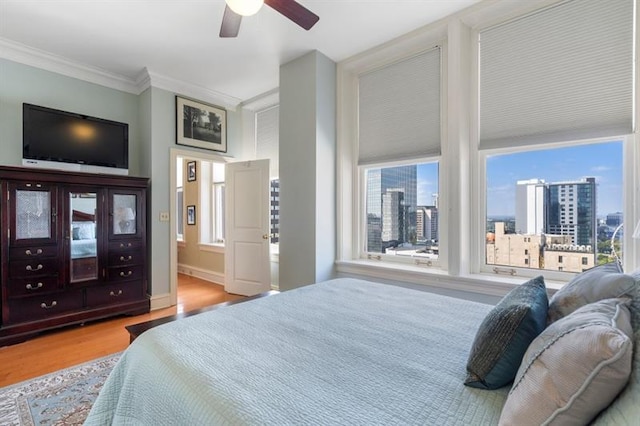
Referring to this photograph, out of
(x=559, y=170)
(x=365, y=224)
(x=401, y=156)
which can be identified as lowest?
(x=365, y=224)

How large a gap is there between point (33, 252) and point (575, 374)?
3913mm

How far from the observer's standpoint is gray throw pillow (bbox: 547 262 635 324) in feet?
3.03

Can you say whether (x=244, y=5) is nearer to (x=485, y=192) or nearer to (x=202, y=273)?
(x=485, y=192)

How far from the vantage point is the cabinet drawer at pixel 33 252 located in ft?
9.05

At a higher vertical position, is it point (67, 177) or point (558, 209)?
point (67, 177)

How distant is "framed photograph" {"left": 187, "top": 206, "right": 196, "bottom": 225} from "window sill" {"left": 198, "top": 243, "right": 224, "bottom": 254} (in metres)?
0.49

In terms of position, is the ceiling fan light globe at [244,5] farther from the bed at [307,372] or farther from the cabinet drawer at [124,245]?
the cabinet drawer at [124,245]

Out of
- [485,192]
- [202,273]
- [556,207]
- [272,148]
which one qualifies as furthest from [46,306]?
[556,207]

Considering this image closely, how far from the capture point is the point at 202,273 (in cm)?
546

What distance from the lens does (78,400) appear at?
1.89m

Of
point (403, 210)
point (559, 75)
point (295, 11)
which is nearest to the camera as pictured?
point (295, 11)

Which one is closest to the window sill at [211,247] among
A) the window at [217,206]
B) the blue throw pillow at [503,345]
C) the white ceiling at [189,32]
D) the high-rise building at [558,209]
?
the window at [217,206]

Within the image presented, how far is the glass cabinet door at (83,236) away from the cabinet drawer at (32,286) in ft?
0.52

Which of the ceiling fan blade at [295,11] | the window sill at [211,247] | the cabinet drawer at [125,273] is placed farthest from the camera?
the window sill at [211,247]
